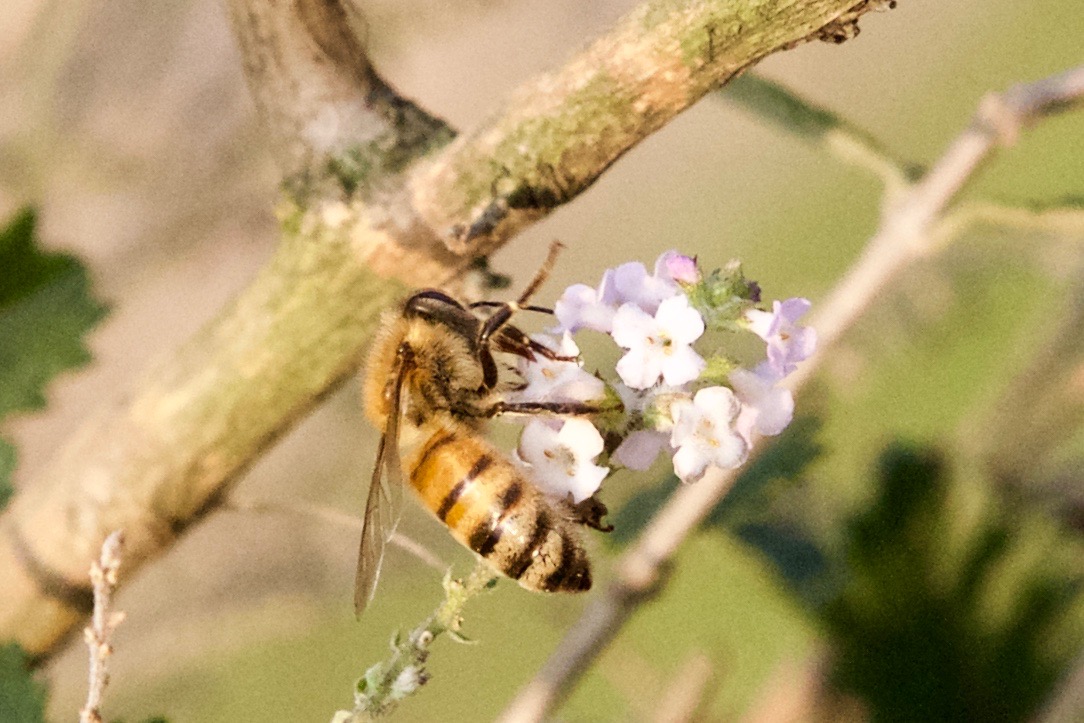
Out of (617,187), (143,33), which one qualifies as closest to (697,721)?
(617,187)

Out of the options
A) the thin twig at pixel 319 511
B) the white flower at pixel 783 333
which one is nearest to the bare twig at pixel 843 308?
the thin twig at pixel 319 511

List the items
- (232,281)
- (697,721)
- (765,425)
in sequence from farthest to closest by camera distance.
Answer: (232,281), (697,721), (765,425)

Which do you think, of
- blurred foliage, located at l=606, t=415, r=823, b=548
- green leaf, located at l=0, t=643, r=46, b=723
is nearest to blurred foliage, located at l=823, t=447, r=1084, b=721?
blurred foliage, located at l=606, t=415, r=823, b=548

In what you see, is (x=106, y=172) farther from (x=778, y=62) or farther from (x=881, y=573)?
(x=881, y=573)

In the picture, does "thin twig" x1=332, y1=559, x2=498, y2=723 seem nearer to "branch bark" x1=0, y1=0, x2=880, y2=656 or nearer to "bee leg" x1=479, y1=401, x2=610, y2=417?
"bee leg" x1=479, y1=401, x2=610, y2=417

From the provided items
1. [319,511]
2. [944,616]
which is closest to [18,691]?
[319,511]

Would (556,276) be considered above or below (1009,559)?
above
